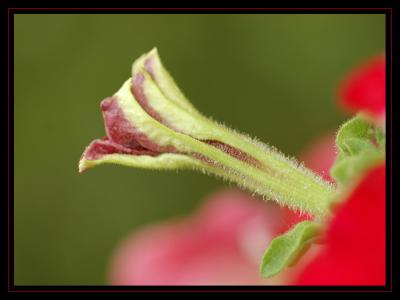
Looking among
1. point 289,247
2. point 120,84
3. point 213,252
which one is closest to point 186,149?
point 289,247

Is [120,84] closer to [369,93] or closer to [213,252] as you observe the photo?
[213,252]

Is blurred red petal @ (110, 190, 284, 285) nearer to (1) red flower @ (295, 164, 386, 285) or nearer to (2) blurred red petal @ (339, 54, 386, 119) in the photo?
(2) blurred red petal @ (339, 54, 386, 119)

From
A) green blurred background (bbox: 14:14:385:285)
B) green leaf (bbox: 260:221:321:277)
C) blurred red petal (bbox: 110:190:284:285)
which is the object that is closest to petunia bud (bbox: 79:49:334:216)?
green leaf (bbox: 260:221:321:277)

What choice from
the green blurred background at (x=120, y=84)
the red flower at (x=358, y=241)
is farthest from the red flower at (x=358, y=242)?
the green blurred background at (x=120, y=84)

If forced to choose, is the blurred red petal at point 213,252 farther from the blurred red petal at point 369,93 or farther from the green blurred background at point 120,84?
the green blurred background at point 120,84
